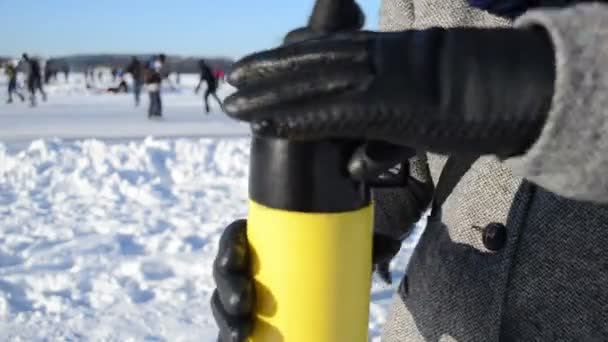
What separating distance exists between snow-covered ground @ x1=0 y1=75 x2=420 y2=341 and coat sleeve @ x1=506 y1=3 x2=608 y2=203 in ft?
9.68

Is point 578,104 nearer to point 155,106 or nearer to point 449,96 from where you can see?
point 449,96

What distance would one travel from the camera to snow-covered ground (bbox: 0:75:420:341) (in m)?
3.52

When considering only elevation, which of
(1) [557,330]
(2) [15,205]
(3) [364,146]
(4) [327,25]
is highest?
(4) [327,25]

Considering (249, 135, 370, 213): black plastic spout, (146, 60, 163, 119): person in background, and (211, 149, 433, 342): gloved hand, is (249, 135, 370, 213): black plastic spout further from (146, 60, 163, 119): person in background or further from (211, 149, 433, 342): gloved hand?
(146, 60, 163, 119): person in background

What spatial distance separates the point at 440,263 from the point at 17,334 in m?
2.68

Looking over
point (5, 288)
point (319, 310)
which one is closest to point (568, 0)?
point (319, 310)

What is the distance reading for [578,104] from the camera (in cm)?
60

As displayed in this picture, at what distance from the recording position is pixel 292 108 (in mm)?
661

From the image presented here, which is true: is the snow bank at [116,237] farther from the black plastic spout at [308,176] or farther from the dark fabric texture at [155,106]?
the dark fabric texture at [155,106]

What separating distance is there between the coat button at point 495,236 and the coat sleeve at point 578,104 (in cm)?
56

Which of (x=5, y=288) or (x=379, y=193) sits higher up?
(x=379, y=193)

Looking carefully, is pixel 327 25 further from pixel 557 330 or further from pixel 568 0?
pixel 557 330

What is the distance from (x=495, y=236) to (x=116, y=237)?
431cm

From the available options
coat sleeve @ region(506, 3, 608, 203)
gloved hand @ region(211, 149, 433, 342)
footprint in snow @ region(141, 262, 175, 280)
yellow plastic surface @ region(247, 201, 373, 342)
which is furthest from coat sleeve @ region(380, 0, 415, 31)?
footprint in snow @ region(141, 262, 175, 280)
